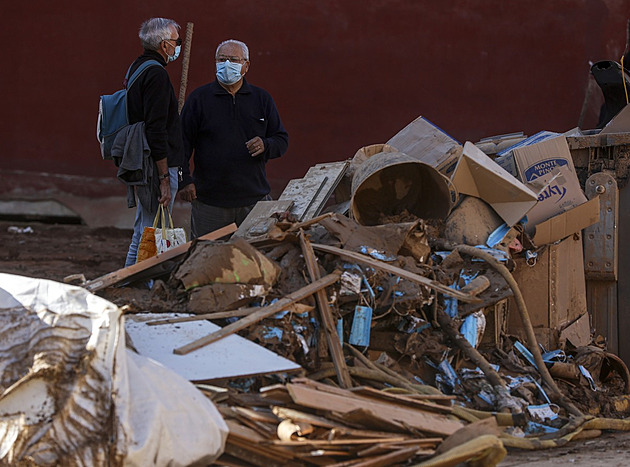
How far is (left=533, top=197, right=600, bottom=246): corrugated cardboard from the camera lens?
529 cm

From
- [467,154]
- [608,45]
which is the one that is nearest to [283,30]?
[608,45]

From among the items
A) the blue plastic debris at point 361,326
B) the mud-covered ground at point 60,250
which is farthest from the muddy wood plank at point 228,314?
the mud-covered ground at point 60,250

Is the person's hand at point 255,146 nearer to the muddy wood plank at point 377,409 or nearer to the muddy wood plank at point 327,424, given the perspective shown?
the muddy wood plank at point 377,409

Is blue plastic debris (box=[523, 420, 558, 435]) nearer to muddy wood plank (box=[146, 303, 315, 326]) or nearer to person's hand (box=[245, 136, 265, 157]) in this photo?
muddy wood plank (box=[146, 303, 315, 326])

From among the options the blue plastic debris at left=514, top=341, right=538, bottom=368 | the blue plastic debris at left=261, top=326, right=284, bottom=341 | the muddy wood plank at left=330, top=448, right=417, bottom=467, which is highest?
the blue plastic debris at left=261, top=326, right=284, bottom=341

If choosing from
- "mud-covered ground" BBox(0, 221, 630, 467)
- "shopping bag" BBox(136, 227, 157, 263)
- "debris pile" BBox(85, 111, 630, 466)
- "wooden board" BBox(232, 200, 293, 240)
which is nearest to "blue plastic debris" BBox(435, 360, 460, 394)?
"debris pile" BBox(85, 111, 630, 466)

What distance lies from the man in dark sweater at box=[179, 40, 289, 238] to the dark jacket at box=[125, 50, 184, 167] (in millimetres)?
521

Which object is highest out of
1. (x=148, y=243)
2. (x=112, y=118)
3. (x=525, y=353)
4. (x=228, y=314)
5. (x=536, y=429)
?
(x=112, y=118)

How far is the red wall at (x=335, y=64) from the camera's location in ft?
32.2

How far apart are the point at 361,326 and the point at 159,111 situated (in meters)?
2.08

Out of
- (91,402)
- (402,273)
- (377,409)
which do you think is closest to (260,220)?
(402,273)

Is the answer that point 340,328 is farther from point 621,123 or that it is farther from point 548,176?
point 621,123

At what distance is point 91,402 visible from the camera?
9.55 ft

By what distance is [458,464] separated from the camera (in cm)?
330
